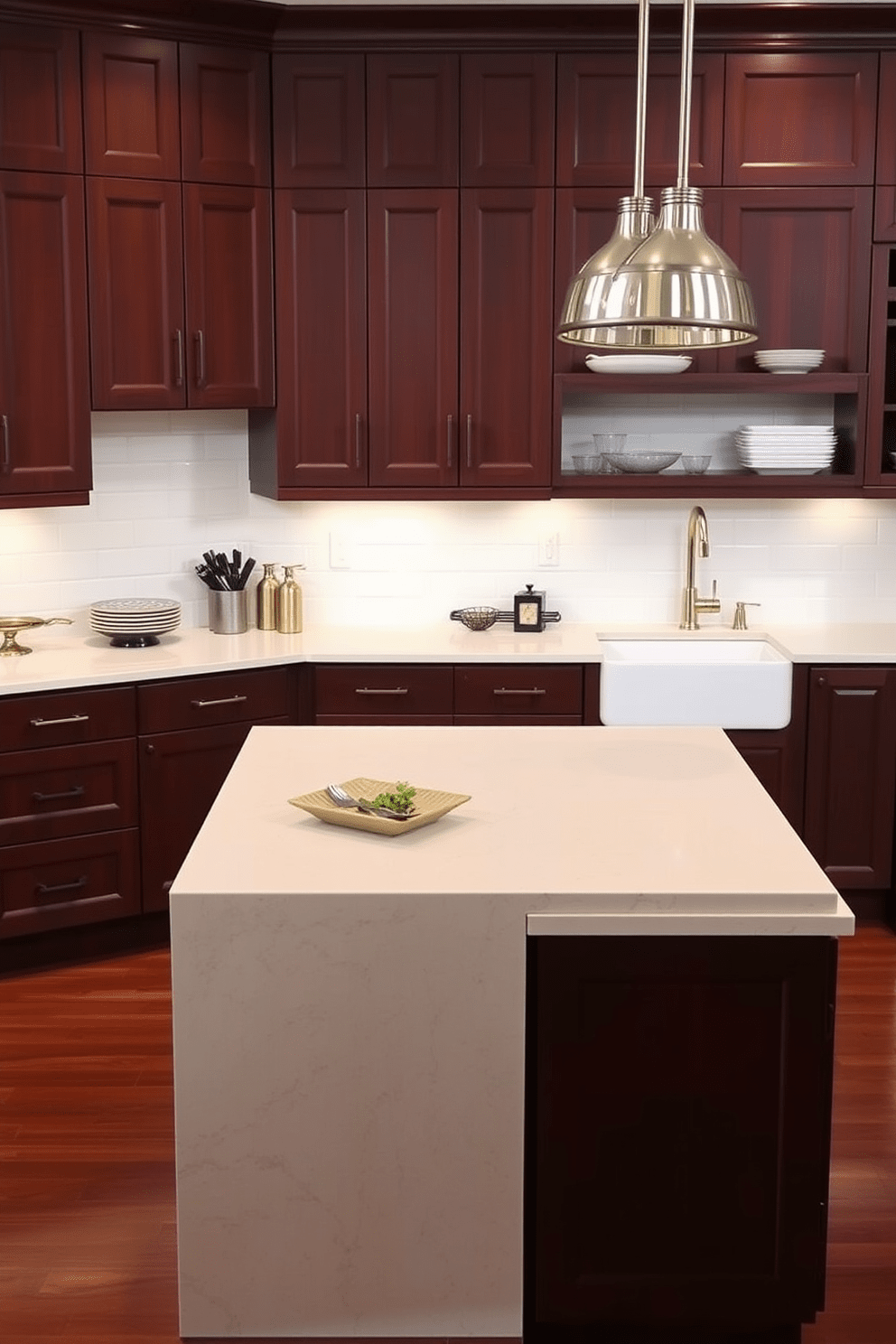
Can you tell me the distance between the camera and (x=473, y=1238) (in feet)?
8.85

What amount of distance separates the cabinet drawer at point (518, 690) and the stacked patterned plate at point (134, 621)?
1009 millimetres

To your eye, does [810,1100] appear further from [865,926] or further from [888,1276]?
[865,926]

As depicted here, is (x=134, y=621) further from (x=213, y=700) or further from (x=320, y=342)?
(x=320, y=342)

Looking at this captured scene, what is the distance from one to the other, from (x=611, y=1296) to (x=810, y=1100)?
51cm

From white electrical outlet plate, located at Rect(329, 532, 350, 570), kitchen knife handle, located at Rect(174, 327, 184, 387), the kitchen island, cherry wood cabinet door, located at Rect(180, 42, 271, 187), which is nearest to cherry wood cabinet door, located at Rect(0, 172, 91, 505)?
kitchen knife handle, located at Rect(174, 327, 184, 387)

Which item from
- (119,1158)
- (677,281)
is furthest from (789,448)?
(119,1158)

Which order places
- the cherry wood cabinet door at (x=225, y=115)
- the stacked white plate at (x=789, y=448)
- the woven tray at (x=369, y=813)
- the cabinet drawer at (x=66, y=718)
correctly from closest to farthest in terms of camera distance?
the woven tray at (x=369, y=813)
the cabinet drawer at (x=66, y=718)
the cherry wood cabinet door at (x=225, y=115)
the stacked white plate at (x=789, y=448)

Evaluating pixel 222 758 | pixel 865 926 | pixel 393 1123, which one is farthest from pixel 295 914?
pixel 865 926

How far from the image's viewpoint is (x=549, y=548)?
564 cm

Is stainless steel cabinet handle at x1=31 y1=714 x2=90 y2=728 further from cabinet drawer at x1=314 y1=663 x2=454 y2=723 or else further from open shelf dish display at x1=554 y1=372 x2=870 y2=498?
open shelf dish display at x1=554 y1=372 x2=870 y2=498

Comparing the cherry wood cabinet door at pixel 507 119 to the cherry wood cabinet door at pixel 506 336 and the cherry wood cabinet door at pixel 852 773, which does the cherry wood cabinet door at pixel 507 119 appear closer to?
the cherry wood cabinet door at pixel 506 336

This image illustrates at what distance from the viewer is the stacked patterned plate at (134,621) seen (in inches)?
199

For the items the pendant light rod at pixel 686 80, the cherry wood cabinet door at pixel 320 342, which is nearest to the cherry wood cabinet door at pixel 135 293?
the cherry wood cabinet door at pixel 320 342

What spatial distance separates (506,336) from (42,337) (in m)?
1.55
